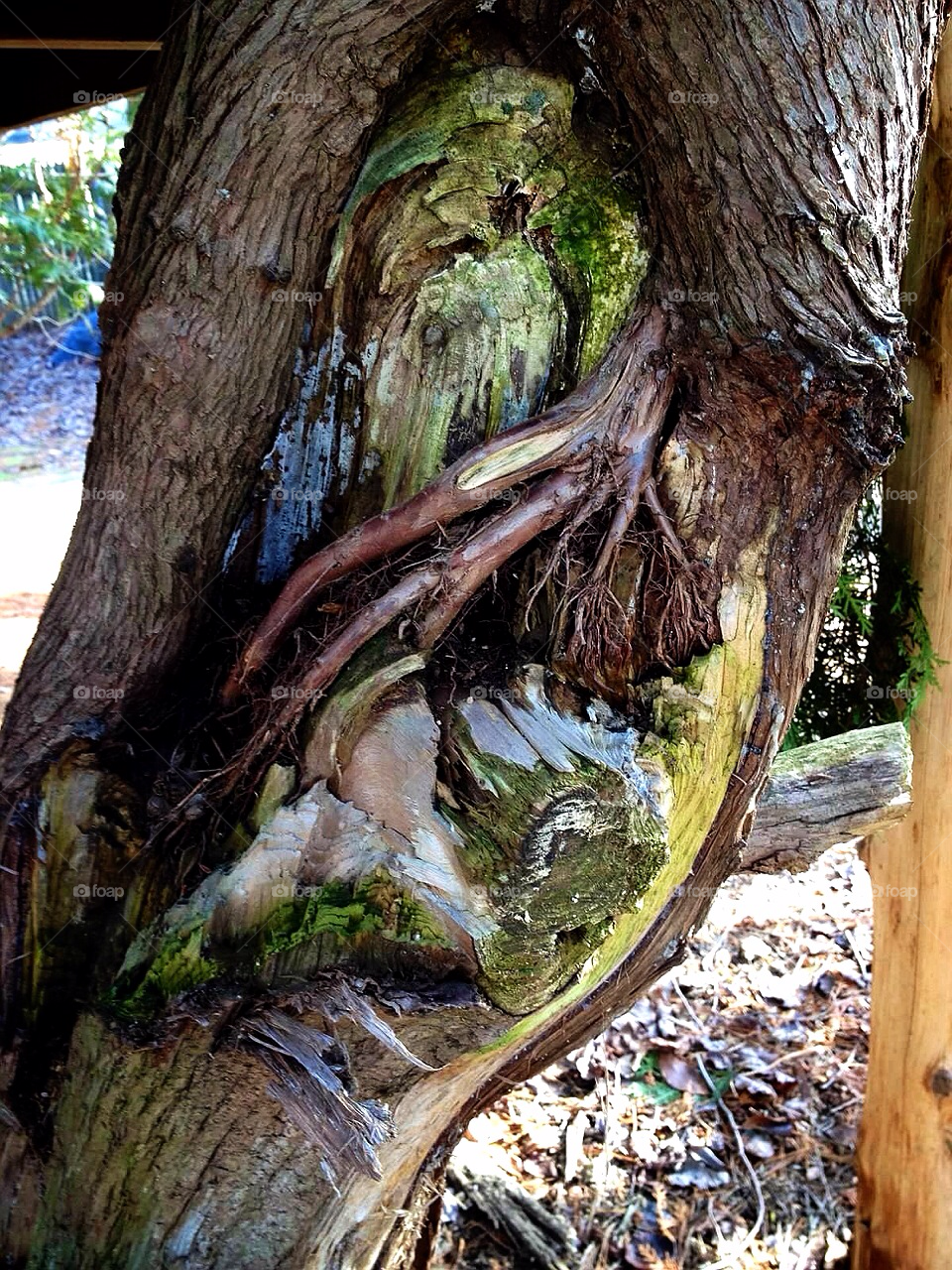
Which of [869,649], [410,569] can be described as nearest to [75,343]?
[869,649]

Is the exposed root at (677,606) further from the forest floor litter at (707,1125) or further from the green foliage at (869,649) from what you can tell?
the forest floor litter at (707,1125)

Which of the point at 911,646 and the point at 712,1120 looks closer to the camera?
the point at 911,646

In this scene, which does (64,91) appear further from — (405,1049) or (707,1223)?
(707,1223)

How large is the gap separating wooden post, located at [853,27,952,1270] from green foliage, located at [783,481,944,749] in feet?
0.15

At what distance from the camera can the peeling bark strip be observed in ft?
5.60

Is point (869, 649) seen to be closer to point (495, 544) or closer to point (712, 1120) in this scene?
point (495, 544)

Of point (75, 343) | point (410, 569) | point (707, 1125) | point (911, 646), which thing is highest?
point (75, 343)

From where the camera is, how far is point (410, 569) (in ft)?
5.88

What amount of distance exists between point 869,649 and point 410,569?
69.7 inches

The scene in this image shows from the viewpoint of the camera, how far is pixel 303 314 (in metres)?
1.95

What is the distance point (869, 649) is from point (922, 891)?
690 mm

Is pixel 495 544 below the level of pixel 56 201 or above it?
below

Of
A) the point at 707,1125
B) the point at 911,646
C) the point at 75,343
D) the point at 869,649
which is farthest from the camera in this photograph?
the point at 75,343

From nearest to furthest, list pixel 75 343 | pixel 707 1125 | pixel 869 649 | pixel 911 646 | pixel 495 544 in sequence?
pixel 495 544 → pixel 911 646 → pixel 869 649 → pixel 707 1125 → pixel 75 343
